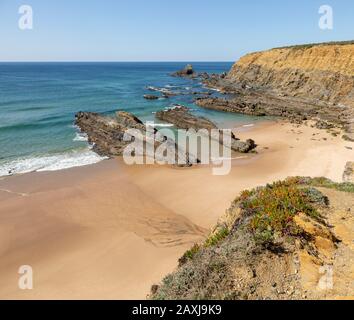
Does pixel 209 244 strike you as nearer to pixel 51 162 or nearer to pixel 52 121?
pixel 51 162

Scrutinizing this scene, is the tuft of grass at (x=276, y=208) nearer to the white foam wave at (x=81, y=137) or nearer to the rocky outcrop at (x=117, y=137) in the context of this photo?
the rocky outcrop at (x=117, y=137)

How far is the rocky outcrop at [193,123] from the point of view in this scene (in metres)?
A: 28.2

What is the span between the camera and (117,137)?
2930cm

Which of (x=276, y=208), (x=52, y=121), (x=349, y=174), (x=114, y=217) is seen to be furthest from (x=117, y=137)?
(x=276, y=208)

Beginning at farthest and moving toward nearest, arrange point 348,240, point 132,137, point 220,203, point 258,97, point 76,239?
point 258,97
point 132,137
point 220,203
point 76,239
point 348,240

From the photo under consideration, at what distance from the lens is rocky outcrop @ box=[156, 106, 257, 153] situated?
28.2 m

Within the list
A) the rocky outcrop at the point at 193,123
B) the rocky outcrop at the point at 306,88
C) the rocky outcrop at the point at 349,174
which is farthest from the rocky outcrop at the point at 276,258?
the rocky outcrop at the point at 306,88

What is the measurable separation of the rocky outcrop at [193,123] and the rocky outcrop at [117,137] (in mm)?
5629

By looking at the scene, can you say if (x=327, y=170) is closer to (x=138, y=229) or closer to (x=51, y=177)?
(x=138, y=229)

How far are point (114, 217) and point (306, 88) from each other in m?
47.0

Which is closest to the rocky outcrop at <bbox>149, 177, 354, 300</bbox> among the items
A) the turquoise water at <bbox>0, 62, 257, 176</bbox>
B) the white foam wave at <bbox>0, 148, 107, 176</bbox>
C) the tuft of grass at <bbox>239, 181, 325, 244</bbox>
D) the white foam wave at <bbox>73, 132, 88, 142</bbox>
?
the tuft of grass at <bbox>239, 181, 325, 244</bbox>

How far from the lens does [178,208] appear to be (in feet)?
57.9

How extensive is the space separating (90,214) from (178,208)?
5202mm
